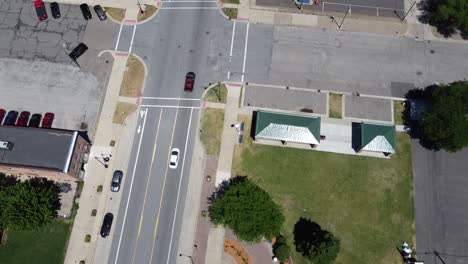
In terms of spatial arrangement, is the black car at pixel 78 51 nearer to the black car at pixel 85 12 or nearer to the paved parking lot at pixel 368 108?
the black car at pixel 85 12

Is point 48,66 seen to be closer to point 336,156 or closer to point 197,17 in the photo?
point 197,17

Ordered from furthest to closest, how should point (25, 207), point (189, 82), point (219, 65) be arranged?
point (219, 65) → point (189, 82) → point (25, 207)

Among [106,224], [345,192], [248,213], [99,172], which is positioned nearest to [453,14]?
[345,192]

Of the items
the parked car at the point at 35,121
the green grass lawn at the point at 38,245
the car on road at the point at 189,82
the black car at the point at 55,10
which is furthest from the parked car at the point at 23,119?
the car on road at the point at 189,82

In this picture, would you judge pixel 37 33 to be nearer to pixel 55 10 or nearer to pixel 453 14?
pixel 55 10

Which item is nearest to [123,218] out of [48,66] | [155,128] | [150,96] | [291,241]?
[155,128]
